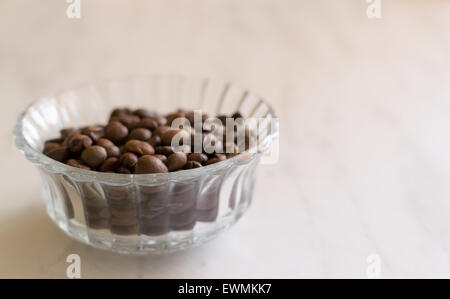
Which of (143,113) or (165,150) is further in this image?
(143,113)

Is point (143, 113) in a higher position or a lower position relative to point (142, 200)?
higher

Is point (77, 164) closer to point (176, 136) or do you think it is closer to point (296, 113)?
point (176, 136)

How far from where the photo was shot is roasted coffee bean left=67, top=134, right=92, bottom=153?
0.79 meters

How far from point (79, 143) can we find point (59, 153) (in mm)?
32

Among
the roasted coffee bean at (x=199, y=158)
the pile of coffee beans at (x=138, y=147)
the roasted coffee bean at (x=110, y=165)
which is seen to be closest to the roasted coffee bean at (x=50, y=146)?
the pile of coffee beans at (x=138, y=147)

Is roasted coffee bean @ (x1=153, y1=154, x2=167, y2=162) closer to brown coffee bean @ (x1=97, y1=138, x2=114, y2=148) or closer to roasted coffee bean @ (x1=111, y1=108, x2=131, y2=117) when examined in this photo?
brown coffee bean @ (x1=97, y1=138, x2=114, y2=148)

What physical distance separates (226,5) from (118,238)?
1217 millimetres

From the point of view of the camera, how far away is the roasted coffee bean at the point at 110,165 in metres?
0.75

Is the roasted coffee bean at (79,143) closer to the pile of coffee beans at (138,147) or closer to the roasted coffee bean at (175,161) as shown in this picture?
the pile of coffee beans at (138,147)

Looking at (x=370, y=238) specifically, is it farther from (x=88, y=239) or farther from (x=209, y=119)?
(x=88, y=239)

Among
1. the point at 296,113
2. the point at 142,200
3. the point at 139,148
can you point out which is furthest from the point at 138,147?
the point at 296,113

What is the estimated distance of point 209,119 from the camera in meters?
0.88

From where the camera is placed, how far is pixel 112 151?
0.79 metres
